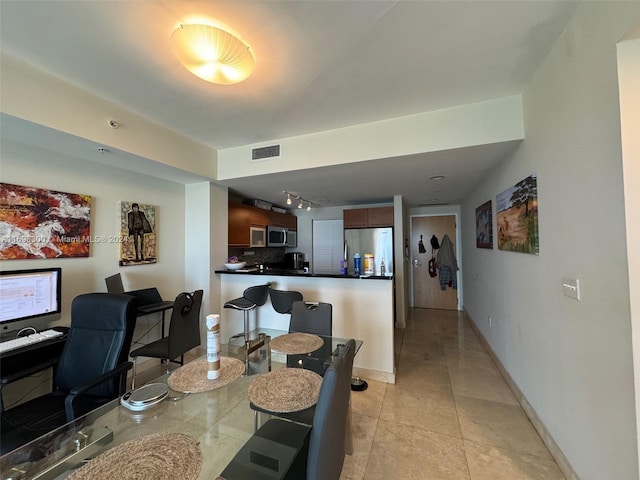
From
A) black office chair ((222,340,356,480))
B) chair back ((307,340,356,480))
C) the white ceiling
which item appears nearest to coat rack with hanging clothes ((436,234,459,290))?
the white ceiling

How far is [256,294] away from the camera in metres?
2.92

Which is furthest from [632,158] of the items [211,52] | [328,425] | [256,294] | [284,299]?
[256,294]

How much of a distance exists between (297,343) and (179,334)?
1.25 meters

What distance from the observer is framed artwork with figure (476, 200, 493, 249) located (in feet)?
9.92

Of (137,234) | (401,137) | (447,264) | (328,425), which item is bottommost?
(328,425)

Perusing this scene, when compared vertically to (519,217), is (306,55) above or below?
above

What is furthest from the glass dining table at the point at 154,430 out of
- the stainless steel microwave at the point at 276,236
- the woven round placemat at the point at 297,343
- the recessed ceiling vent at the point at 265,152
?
the stainless steel microwave at the point at 276,236

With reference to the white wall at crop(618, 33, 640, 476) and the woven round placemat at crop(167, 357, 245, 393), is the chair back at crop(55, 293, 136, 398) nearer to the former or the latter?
the woven round placemat at crop(167, 357, 245, 393)

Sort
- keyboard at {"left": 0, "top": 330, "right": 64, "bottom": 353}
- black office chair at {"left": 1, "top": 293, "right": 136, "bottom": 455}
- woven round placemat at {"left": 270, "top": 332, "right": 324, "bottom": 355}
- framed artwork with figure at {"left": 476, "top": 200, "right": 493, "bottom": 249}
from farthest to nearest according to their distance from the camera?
framed artwork with figure at {"left": 476, "top": 200, "right": 493, "bottom": 249}, woven round placemat at {"left": 270, "top": 332, "right": 324, "bottom": 355}, keyboard at {"left": 0, "top": 330, "right": 64, "bottom": 353}, black office chair at {"left": 1, "top": 293, "right": 136, "bottom": 455}

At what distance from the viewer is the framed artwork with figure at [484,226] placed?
119 inches

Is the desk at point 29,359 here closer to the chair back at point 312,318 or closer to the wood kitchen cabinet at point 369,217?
the chair back at point 312,318

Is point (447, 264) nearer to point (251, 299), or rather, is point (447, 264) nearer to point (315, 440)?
point (251, 299)

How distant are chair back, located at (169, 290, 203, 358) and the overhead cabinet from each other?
1495 millimetres

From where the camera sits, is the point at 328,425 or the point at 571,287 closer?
the point at 328,425
